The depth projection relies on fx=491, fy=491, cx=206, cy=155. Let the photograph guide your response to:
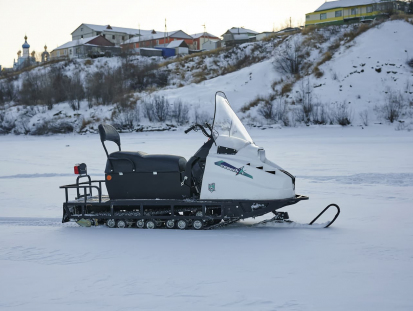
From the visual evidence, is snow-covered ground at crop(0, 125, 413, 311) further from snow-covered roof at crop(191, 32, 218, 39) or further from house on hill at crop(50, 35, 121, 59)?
snow-covered roof at crop(191, 32, 218, 39)

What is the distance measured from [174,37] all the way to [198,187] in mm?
74147

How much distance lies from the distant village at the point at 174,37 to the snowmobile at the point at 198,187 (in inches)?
1640

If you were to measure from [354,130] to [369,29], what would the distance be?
16728 millimetres

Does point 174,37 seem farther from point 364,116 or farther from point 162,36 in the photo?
point 364,116

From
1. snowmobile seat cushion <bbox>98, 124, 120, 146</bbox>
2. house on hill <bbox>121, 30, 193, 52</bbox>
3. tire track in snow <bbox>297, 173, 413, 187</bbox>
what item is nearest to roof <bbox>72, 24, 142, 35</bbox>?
house on hill <bbox>121, 30, 193, 52</bbox>

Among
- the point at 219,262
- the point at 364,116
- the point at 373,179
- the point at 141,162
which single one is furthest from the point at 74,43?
the point at 219,262

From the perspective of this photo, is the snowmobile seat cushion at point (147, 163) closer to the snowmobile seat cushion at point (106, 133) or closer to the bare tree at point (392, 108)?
the snowmobile seat cushion at point (106, 133)

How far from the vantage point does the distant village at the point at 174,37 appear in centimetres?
5112

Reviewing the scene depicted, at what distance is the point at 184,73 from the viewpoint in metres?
47.7

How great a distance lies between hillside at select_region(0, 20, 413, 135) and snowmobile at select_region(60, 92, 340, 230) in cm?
2031

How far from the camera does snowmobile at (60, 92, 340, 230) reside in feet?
19.9

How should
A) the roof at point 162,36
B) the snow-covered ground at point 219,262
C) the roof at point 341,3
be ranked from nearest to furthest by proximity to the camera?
the snow-covered ground at point 219,262, the roof at point 341,3, the roof at point 162,36

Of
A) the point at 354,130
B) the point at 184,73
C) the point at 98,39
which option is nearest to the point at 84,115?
the point at 184,73

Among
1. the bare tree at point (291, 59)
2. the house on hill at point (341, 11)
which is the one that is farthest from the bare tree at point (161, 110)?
the house on hill at point (341, 11)
